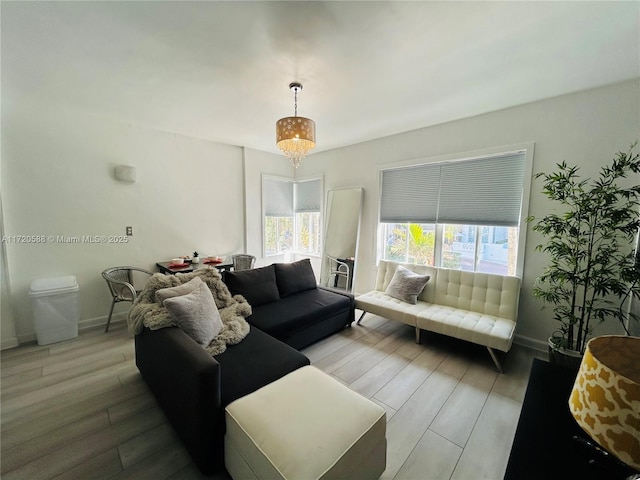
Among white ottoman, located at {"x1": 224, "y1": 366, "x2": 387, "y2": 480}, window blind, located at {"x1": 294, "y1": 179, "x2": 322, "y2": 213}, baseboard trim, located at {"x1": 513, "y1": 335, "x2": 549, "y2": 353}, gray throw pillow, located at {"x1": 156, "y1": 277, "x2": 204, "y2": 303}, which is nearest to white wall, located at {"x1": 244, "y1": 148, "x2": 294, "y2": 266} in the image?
window blind, located at {"x1": 294, "y1": 179, "x2": 322, "y2": 213}

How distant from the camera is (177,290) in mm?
2018

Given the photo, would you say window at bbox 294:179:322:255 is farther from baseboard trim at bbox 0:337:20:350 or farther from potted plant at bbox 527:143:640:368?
baseboard trim at bbox 0:337:20:350

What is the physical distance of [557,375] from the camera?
120cm

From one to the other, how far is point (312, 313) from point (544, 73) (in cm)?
306

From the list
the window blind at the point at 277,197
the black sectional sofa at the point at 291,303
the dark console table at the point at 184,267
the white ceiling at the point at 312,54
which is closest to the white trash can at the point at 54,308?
the dark console table at the point at 184,267

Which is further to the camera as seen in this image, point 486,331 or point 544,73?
point 486,331

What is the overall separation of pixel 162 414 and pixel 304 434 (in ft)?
4.41

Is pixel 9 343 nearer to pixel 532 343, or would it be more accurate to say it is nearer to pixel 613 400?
pixel 613 400

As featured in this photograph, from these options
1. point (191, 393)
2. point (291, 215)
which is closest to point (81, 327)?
point (191, 393)

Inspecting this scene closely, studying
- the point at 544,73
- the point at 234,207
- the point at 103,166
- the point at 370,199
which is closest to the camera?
the point at 544,73

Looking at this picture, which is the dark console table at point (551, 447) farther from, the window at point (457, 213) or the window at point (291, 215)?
the window at point (291, 215)

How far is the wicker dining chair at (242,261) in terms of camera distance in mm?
4293

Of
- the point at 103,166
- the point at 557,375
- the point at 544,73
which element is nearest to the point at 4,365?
the point at 103,166

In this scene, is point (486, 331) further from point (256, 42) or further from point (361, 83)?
point (256, 42)
